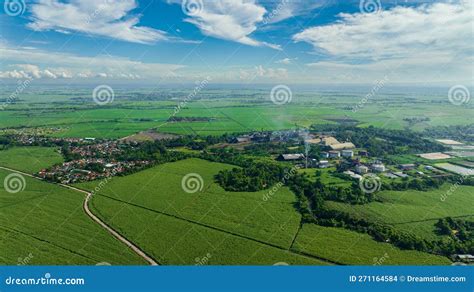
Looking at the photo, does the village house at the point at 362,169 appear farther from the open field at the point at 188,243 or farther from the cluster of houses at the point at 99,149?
the cluster of houses at the point at 99,149

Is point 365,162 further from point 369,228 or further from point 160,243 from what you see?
point 160,243

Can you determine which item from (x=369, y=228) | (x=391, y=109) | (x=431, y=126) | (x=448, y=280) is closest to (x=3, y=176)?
(x=369, y=228)

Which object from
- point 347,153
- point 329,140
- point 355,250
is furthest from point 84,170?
point 329,140

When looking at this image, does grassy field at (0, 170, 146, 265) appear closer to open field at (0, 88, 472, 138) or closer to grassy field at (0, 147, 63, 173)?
grassy field at (0, 147, 63, 173)

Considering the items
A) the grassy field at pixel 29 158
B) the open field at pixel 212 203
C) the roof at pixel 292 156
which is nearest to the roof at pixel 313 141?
the roof at pixel 292 156

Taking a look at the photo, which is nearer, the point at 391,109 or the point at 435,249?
the point at 435,249

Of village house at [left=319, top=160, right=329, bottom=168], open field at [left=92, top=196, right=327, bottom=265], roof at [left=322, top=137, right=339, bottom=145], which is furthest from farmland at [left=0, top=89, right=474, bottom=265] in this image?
roof at [left=322, top=137, right=339, bottom=145]
